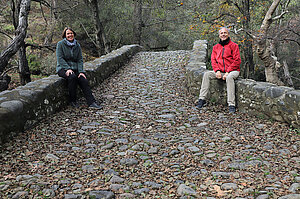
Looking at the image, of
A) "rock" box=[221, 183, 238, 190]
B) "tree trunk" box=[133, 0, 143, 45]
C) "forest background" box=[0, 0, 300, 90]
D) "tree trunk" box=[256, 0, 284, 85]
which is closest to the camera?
"rock" box=[221, 183, 238, 190]

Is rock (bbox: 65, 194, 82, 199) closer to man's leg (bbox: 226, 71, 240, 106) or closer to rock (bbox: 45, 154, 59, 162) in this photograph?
rock (bbox: 45, 154, 59, 162)

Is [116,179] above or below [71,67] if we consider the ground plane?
below

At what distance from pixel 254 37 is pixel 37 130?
9269 mm

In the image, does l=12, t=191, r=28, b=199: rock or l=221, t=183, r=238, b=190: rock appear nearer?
l=12, t=191, r=28, b=199: rock

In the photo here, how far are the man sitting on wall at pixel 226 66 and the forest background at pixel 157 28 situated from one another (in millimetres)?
5124

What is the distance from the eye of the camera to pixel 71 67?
5516 mm

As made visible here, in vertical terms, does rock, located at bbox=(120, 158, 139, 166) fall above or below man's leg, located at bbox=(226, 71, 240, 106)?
below

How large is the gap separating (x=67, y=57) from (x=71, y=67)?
0.23 metres

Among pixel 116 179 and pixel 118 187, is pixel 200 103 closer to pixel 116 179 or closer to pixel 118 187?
pixel 116 179

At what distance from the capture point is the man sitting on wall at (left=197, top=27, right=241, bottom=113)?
530cm

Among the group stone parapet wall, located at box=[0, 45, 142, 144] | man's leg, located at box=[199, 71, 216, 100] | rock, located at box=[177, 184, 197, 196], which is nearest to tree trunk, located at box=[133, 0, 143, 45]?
man's leg, located at box=[199, 71, 216, 100]

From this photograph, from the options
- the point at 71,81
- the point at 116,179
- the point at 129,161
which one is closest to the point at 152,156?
the point at 129,161

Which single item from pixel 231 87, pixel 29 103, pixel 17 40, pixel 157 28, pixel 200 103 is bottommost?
pixel 200 103

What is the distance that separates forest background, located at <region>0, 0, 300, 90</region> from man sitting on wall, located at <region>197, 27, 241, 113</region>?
5.12 m
